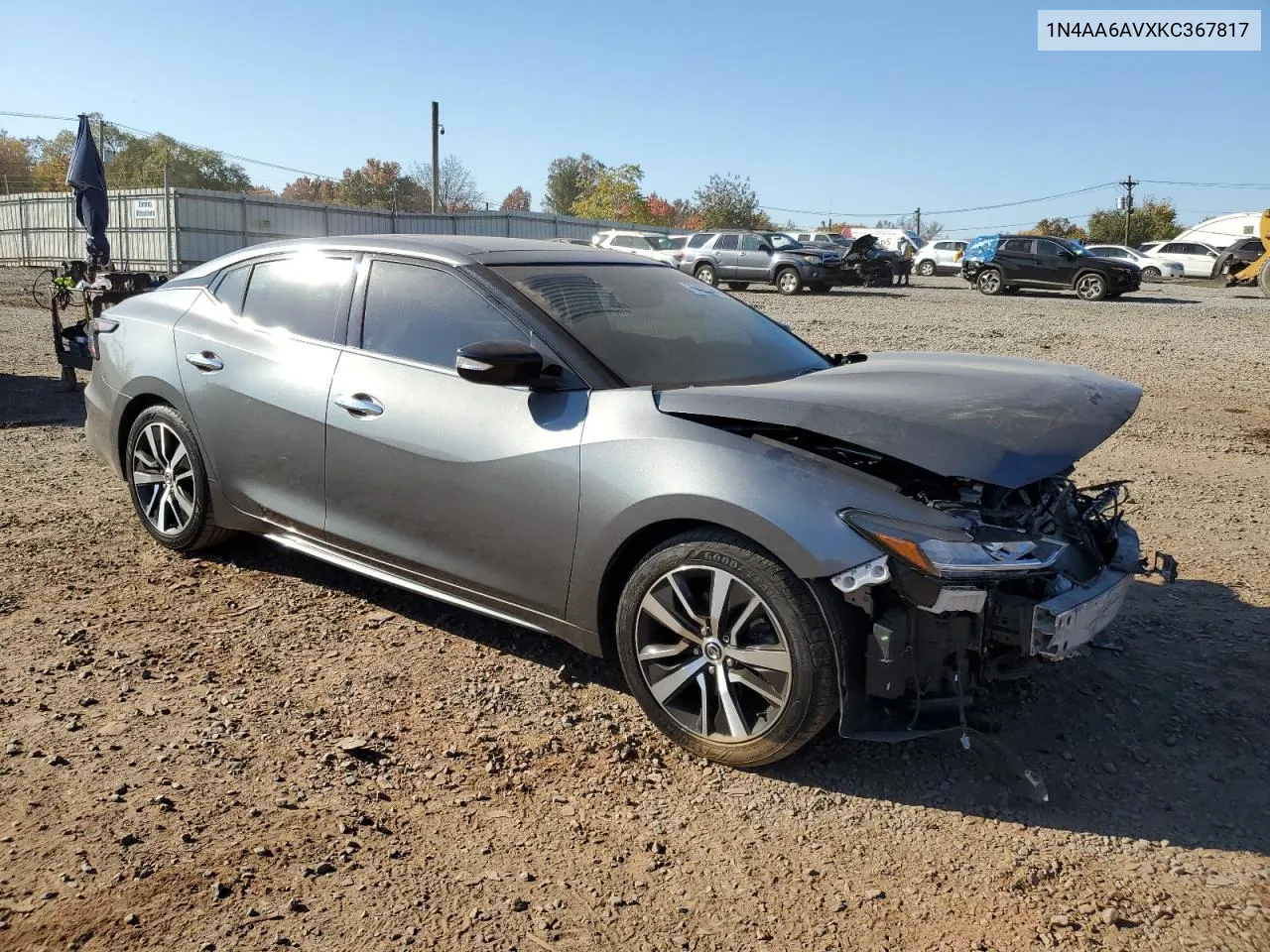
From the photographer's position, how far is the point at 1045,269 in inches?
1032

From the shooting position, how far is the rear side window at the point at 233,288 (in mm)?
4855

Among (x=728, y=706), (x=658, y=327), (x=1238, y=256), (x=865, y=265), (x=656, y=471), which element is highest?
(x=1238, y=256)

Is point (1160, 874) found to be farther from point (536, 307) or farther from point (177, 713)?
point (177, 713)

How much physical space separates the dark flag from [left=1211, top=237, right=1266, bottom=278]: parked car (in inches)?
1223

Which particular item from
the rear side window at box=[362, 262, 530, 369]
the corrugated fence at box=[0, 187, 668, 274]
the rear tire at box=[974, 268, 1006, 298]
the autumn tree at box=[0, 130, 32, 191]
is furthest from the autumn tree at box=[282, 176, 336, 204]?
the rear side window at box=[362, 262, 530, 369]

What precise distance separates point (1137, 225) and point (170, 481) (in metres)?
76.2

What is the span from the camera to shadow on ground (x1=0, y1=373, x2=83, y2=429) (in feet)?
28.9

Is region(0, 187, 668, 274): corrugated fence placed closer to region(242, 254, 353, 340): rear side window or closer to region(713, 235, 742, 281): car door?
region(713, 235, 742, 281): car door

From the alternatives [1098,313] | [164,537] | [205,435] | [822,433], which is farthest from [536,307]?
[1098,313]

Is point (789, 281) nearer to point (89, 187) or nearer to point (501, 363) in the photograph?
point (89, 187)

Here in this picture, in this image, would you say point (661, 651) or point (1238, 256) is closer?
point (661, 651)

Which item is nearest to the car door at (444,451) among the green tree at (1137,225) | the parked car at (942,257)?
the parked car at (942,257)

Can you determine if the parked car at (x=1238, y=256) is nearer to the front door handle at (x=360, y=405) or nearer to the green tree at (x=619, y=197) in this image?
the front door handle at (x=360, y=405)

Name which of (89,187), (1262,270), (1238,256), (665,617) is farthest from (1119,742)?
(1238,256)
